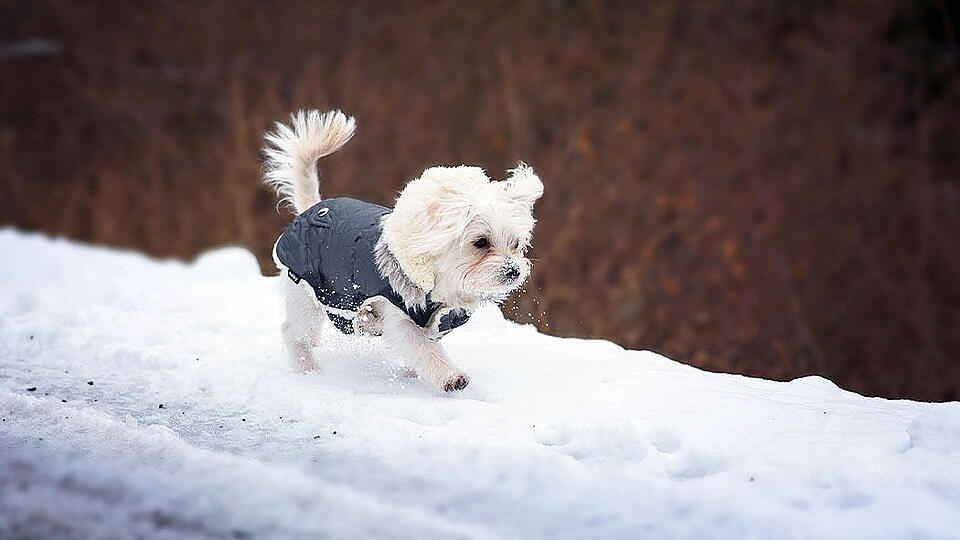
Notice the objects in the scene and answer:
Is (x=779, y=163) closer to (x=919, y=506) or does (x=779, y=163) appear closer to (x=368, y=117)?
(x=368, y=117)

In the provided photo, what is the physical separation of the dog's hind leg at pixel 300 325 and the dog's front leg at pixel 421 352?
1.71 ft

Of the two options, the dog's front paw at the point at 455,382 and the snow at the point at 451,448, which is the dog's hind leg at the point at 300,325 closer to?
the snow at the point at 451,448

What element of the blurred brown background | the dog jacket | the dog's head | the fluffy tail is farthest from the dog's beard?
the blurred brown background

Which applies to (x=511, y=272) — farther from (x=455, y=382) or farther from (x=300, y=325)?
(x=300, y=325)

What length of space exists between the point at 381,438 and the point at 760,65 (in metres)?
9.66

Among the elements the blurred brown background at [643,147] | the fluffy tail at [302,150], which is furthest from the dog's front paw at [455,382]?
the blurred brown background at [643,147]

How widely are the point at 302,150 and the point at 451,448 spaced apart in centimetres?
220

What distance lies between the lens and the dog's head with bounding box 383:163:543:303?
4.29m

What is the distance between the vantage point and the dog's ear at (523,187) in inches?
177

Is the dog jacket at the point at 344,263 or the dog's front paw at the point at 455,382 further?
the dog jacket at the point at 344,263

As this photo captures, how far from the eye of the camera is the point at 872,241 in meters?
11.1

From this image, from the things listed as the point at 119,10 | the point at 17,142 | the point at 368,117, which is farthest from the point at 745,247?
the point at 17,142

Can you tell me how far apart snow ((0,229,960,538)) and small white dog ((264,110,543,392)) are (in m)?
0.23

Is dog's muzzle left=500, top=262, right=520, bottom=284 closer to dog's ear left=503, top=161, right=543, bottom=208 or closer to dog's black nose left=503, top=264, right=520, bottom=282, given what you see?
dog's black nose left=503, top=264, right=520, bottom=282
